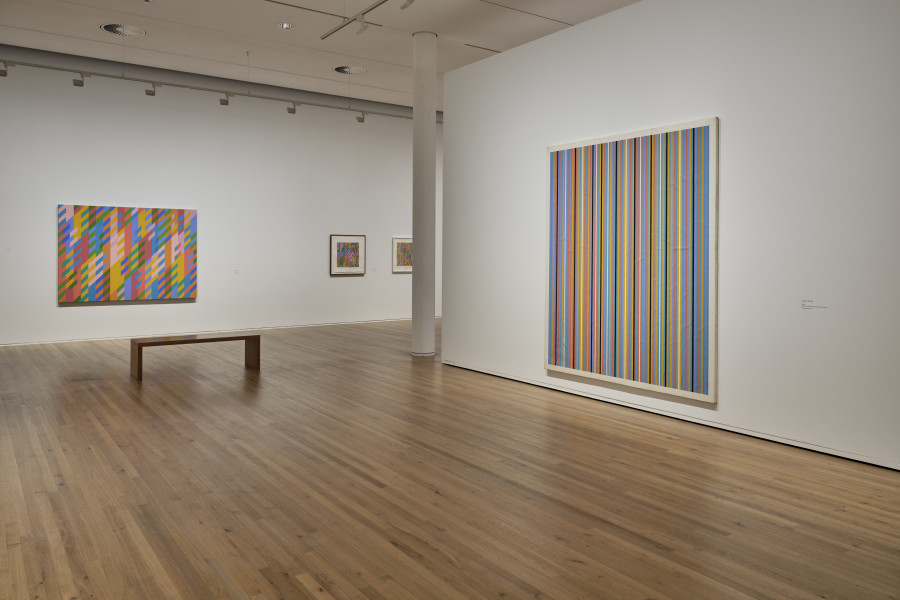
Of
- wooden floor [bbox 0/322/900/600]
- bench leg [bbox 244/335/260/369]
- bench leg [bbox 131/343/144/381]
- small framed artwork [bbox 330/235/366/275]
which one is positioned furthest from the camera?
small framed artwork [bbox 330/235/366/275]

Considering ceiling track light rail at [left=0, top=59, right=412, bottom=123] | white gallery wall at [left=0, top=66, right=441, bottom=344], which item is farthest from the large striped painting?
white gallery wall at [left=0, top=66, right=441, bottom=344]

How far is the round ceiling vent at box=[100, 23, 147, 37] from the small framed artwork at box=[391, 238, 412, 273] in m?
6.40

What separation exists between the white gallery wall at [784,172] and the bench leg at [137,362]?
15.0 ft

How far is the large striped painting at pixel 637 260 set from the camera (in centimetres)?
571

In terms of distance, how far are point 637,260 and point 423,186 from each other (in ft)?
12.8

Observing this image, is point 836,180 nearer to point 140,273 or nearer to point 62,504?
point 62,504

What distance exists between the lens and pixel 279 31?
31.1ft

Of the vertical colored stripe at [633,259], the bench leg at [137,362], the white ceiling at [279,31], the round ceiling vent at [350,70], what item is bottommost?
the bench leg at [137,362]

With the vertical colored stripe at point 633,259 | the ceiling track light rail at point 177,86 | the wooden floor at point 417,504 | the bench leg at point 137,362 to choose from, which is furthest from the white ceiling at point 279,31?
the wooden floor at point 417,504

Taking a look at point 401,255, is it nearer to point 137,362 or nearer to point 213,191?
point 213,191

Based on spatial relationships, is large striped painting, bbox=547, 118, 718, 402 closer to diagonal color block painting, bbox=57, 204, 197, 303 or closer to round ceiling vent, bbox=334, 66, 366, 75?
round ceiling vent, bbox=334, 66, 366, 75

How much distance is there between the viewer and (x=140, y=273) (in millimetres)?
11414

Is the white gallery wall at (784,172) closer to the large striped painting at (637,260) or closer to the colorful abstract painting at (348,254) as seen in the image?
the large striped painting at (637,260)

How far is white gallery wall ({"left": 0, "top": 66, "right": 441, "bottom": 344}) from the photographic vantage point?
1048cm
